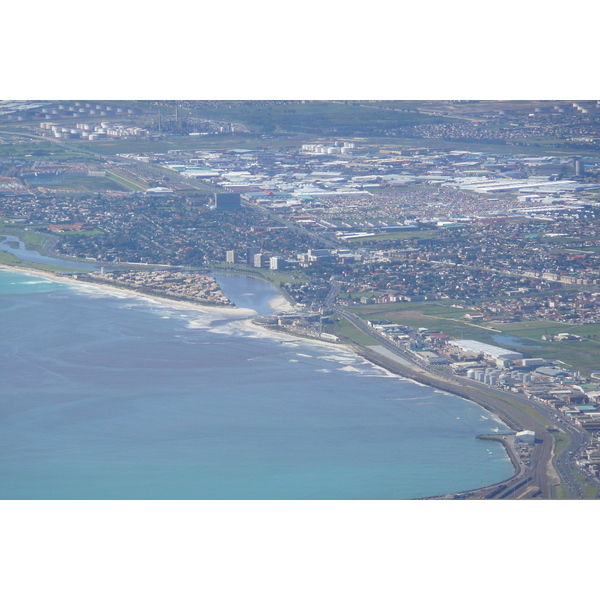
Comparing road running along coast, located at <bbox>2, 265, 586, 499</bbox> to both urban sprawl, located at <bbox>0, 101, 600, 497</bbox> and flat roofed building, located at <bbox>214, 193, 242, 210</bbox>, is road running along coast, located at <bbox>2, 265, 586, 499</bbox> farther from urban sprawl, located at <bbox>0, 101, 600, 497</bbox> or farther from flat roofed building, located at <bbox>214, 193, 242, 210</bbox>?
flat roofed building, located at <bbox>214, 193, 242, 210</bbox>

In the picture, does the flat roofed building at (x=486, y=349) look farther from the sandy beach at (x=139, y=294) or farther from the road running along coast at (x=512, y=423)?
the sandy beach at (x=139, y=294)

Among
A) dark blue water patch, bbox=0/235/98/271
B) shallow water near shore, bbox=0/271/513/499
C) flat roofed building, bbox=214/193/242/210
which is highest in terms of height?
flat roofed building, bbox=214/193/242/210

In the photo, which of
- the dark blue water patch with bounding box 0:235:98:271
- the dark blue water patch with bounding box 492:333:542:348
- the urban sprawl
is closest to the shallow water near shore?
Result: the urban sprawl

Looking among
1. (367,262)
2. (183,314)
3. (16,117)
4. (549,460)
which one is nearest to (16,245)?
(16,117)

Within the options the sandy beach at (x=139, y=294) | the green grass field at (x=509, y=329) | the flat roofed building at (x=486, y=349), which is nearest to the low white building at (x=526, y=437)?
the green grass field at (x=509, y=329)

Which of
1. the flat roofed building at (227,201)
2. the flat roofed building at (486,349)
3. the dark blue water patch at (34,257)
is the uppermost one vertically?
the flat roofed building at (227,201)

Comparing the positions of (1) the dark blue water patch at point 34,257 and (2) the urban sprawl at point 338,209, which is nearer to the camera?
(2) the urban sprawl at point 338,209

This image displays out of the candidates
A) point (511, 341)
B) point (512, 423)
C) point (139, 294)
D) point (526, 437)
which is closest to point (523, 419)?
point (512, 423)
